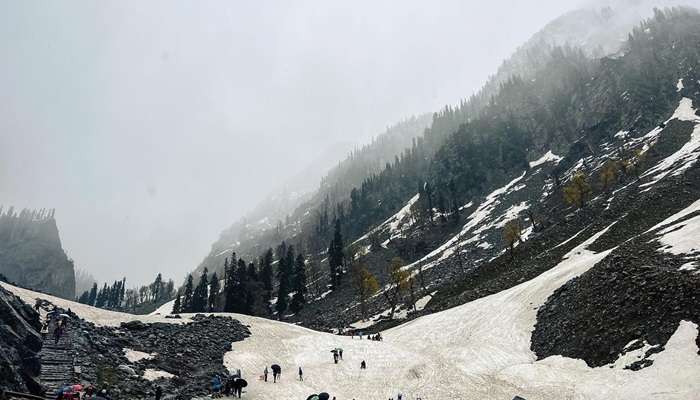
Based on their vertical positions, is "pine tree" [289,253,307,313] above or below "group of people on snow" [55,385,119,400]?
above

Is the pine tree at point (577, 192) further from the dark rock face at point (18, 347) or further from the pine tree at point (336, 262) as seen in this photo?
the dark rock face at point (18, 347)

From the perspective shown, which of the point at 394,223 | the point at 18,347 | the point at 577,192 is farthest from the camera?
the point at 394,223

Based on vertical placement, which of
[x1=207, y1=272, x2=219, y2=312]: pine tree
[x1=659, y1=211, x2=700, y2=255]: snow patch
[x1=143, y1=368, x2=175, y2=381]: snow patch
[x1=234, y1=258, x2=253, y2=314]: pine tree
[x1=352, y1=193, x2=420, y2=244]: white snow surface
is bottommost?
[x1=143, y1=368, x2=175, y2=381]: snow patch

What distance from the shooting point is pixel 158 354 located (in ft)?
130

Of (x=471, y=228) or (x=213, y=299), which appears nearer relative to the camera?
(x=213, y=299)

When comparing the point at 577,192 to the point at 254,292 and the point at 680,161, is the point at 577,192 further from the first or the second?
the point at 254,292

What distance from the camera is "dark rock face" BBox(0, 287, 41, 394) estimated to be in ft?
73.0

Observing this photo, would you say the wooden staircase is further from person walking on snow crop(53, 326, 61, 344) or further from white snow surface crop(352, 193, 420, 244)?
white snow surface crop(352, 193, 420, 244)

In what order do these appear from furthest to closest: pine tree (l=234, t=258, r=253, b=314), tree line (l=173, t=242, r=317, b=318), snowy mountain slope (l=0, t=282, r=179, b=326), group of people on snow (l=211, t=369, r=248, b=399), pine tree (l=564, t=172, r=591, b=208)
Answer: tree line (l=173, t=242, r=317, b=318)
pine tree (l=234, t=258, r=253, b=314)
pine tree (l=564, t=172, r=591, b=208)
snowy mountain slope (l=0, t=282, r=179, b=326)
group of people on snow (l=211, t=369, r=248, b=399)

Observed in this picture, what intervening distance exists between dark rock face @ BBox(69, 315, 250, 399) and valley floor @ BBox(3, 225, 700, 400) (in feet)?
8.08

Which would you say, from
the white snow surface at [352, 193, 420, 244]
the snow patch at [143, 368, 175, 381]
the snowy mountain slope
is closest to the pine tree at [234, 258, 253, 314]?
the snowy mountain slope

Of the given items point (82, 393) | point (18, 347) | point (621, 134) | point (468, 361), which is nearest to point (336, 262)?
point (468, 361)

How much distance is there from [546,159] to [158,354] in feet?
553

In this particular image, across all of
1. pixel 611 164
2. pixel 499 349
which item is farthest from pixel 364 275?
pixel 611 164
